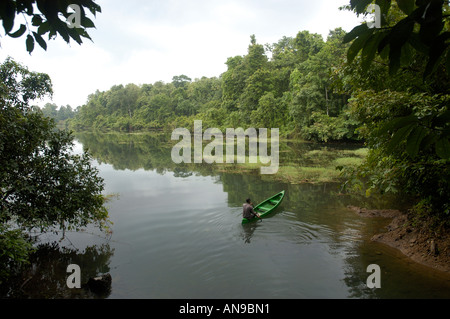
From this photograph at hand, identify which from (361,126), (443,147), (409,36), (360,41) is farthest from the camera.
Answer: (361,126)

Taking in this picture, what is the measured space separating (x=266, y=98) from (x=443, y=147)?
1699 inches

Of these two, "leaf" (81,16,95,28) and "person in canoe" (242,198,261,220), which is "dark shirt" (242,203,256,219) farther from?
"leaf" (81,16,95,28)

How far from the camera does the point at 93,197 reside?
26.3ft

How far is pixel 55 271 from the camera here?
699 cm

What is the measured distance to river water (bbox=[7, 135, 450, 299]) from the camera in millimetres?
6266

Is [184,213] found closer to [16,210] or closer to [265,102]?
[16,210]

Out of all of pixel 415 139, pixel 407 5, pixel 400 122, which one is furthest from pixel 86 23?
pixel 415 139

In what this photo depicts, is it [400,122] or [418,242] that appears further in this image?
[418,242]

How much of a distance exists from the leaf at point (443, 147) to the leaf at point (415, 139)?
0.50ft

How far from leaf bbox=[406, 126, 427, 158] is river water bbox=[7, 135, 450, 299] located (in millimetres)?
5469

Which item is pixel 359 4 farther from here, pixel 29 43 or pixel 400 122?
pixel 29 43

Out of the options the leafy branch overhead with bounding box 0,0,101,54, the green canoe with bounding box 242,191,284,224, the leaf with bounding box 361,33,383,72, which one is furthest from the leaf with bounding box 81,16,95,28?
the green canoe with bounding box 242,191,284,224
